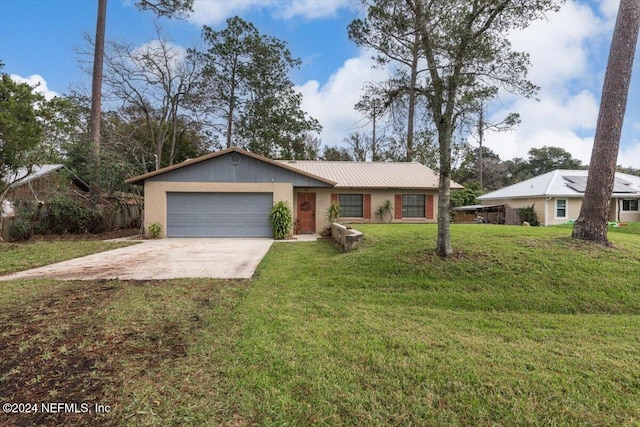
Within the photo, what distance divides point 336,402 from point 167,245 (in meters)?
10.1

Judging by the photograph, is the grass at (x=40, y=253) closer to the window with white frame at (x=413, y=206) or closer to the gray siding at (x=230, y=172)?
the gray siding at (x=230, y=172)

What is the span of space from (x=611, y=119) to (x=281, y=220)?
10340 mm

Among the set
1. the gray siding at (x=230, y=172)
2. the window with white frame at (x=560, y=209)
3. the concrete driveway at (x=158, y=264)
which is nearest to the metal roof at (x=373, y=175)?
the gray siding at (x=230, y=172)

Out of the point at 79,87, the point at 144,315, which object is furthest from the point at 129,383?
the point at 79,87

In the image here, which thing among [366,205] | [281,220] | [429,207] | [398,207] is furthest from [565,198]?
[281,220]

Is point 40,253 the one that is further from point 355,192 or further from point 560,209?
point 560,209

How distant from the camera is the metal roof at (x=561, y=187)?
19.3 metres

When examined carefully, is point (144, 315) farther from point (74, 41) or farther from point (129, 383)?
point (74, 41)

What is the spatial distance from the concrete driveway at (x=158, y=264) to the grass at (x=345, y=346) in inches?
25.6

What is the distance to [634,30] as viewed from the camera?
22.8 ft

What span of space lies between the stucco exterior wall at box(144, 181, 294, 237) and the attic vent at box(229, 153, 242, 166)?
0.90 metres

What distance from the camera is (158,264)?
740 centimetres

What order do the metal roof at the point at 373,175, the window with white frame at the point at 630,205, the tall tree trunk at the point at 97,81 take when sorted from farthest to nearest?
1. the window with white frame at the point at 630,205
2. the metal roof at the point at 373,175
3. the tall tree trunk at the point at 97,81

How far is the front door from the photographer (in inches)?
587
